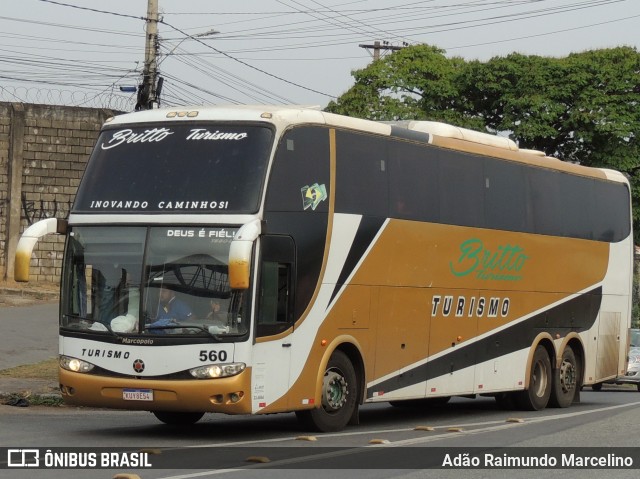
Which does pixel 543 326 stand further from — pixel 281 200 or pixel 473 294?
pixel 281 200

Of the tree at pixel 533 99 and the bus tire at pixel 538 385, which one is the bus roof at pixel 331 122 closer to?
the bus tire at pixel 538 385

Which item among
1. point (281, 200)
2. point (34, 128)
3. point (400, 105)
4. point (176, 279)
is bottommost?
point (176, 279)

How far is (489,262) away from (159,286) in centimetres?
661

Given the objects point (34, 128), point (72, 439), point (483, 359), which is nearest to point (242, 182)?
point (72, 439)

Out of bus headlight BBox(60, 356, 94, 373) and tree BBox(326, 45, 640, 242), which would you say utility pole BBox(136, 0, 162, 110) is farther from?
tree BBox(326, 45, 640, 242)

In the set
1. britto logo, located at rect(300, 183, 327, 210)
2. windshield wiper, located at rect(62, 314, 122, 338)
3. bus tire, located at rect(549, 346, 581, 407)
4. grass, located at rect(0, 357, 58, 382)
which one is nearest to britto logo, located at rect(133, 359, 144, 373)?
windshield wiper, located at rect(62, 314, 122, 338)

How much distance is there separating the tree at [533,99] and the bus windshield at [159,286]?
1432 inches

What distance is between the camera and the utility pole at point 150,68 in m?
30.5

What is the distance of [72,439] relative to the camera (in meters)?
14.2

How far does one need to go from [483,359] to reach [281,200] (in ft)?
19.4

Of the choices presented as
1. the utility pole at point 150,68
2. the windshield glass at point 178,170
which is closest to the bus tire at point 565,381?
the windshield glass at point 178,170

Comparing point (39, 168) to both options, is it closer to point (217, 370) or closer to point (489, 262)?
point (489, 262)

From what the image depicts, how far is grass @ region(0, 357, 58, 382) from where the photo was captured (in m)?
22.4

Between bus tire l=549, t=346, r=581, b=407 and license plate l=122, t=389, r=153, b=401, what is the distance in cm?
941
